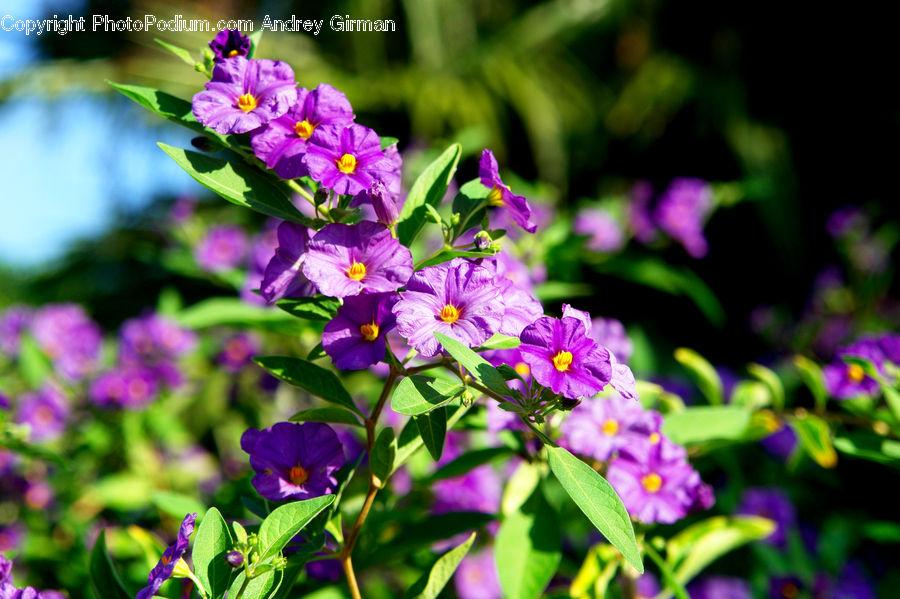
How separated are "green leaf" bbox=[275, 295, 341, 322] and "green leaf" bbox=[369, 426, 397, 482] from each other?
167 mm

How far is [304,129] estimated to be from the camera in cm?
82

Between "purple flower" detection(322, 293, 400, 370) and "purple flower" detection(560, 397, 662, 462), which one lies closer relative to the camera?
"purple flower" detection(322, 293, 400, 370)

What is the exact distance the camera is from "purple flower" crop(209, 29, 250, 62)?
0.86 meters

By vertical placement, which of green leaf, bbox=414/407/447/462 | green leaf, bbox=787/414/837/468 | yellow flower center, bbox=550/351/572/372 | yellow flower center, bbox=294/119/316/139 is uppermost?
yellow flower center, bbox=294/119/316/139

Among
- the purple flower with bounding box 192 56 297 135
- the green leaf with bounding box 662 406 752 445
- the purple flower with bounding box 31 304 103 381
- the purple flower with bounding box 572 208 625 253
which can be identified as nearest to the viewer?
the purple flower with bounding box 192 56 297 135

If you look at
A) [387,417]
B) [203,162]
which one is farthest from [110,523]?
[203,162]

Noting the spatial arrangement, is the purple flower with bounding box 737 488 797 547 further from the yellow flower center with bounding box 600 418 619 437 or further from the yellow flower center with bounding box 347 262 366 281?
the yellow flower center with bounding box 347 262 366 281

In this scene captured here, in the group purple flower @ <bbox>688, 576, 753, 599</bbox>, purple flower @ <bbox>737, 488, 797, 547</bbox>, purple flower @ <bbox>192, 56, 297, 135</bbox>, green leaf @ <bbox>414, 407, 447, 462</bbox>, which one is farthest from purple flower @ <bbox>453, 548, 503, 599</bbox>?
purple flower @ <bbox>192, 56, 297, 135</bbox>

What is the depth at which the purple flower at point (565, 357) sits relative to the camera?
72 cm

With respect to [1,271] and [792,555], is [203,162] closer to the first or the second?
[792,555]

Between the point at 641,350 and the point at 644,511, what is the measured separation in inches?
45.0

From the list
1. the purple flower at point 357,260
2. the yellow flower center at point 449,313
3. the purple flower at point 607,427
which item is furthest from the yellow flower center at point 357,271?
A: the purple flower at point 607,427

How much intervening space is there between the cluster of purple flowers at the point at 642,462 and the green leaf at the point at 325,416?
364 millimetres

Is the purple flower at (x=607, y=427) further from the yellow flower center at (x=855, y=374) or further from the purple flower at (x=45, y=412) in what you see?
the purple flower at (x=45, y=412)
